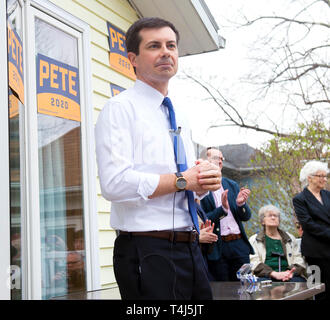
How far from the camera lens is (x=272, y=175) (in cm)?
1366

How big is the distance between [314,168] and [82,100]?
2810mm

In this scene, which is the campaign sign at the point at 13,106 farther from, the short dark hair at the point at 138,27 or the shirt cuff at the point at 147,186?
the shirt cuff at the point at 147,186

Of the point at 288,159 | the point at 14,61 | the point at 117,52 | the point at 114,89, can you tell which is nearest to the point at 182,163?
the point at 14,61

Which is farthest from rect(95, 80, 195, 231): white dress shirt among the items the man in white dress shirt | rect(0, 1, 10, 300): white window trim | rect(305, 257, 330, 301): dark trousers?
rect(305, 257, 330, 301): dark trousers

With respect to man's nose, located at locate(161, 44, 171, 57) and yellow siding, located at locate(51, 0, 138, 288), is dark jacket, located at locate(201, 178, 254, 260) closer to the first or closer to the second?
yellow siding, located at locate(51, 0, 138, 288)

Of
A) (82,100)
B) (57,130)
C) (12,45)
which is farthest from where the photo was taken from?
(82,100)

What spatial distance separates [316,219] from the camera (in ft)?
19.1

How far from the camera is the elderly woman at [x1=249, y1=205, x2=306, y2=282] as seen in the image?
6.02 m

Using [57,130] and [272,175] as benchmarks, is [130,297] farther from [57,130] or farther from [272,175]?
[272,175]

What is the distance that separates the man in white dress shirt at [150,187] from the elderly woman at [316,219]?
4.04 meters

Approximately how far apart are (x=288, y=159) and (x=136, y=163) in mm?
11767

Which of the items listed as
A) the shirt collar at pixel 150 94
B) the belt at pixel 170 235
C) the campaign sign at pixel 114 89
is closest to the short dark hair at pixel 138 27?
the shirt collar at pixel 150 94

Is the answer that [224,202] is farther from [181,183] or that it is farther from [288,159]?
[288,159]
